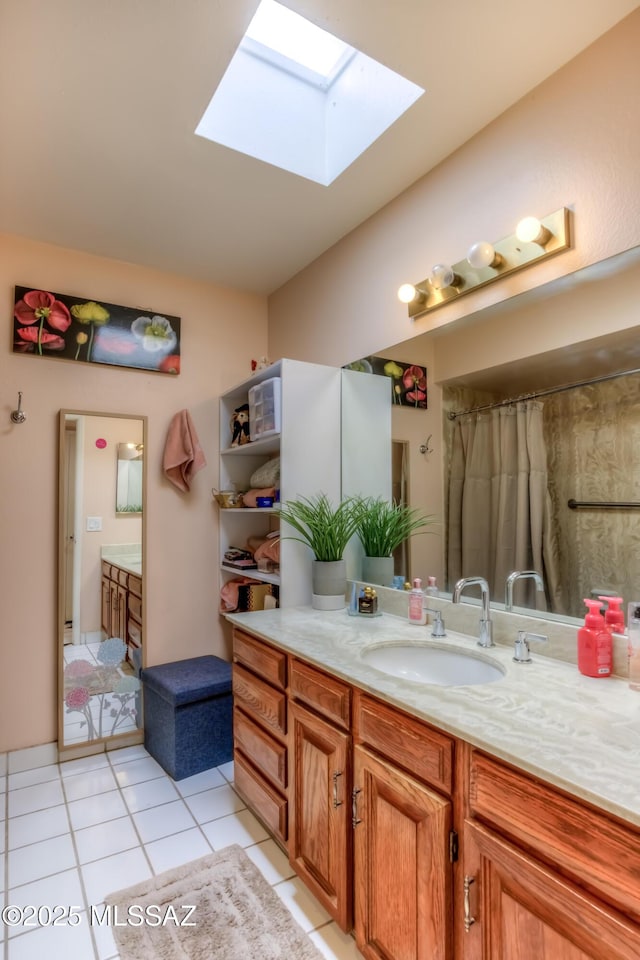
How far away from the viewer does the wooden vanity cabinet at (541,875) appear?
0.76 metres

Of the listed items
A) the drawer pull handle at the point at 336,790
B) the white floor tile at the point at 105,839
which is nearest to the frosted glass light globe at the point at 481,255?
the drawer pull handle at the point at 336,790

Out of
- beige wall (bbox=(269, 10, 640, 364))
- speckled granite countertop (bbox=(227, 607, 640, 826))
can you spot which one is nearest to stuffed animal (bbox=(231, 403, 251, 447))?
beige wall (bbox=(269, 10, 640, 364))

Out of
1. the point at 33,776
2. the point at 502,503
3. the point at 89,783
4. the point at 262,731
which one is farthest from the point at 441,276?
the point at 33,776

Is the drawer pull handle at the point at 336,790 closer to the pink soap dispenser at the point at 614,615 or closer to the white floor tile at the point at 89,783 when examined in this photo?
the pink soap dispenser at the point at 614,615

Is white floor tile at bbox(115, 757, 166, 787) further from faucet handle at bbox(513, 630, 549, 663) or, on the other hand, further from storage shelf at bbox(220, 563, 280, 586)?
faucet handle at bbox(513, 630, 549, 663)

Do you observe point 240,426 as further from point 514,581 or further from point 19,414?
point 514,581

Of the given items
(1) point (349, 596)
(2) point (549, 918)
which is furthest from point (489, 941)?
(1) point (349, 596)

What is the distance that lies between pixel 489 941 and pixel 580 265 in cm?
166

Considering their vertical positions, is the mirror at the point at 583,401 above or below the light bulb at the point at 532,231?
below

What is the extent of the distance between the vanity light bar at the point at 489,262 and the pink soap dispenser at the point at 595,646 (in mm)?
1070

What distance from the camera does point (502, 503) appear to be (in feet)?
5.50

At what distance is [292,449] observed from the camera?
2.31m

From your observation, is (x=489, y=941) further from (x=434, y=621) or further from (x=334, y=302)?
(x=334, y=302)

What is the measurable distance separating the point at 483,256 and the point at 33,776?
2.92 meters
